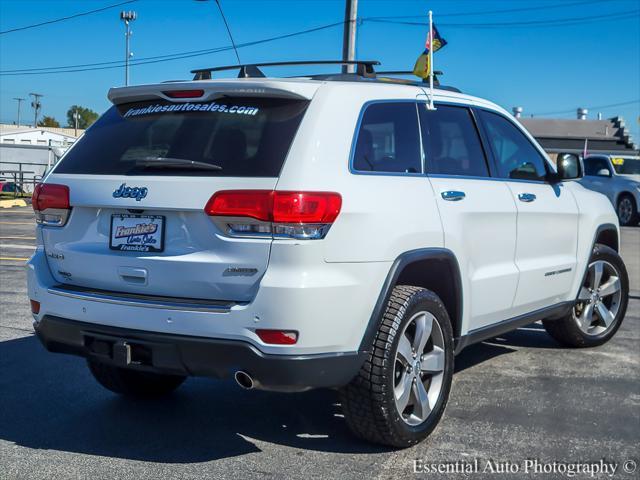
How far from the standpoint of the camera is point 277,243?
137 inches

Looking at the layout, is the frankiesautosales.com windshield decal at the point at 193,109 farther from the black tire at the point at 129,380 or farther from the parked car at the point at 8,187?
the parked car at the point at 8,187

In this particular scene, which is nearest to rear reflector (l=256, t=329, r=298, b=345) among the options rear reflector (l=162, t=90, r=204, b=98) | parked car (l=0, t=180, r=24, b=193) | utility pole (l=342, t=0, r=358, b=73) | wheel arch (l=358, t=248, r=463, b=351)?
wheel arch (l=358, t=248, r=463, b=351)

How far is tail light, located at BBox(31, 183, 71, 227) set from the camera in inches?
161

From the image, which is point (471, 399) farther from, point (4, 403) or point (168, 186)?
point (4, 403)

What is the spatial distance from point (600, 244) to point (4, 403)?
4.65 metres

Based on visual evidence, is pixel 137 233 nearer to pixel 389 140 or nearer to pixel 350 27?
pixel 389 140

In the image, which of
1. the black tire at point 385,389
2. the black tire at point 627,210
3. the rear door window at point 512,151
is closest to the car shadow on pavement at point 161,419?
the black tire at point 385,389

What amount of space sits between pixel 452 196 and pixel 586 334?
2.63 meters

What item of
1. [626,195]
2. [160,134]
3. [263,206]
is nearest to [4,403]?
[160,134]

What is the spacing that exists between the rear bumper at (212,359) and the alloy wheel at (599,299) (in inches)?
129

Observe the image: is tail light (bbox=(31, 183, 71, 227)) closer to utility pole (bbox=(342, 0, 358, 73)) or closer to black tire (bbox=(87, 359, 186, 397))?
black tire (bbox=(87, 359, 186, 397))

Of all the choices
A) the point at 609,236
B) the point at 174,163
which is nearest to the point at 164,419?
the point at 174,163

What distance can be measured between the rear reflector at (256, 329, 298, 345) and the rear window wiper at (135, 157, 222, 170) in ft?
2.61

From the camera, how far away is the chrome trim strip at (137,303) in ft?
11.7
